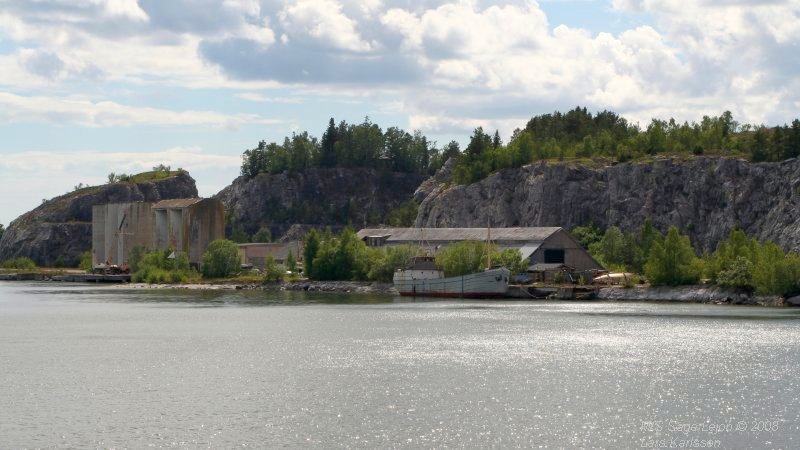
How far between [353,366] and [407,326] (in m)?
26.0

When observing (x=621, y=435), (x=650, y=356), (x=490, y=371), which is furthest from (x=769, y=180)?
(x=621, y=435)

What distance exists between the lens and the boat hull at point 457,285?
132m

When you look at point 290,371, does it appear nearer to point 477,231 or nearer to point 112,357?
point 112,357

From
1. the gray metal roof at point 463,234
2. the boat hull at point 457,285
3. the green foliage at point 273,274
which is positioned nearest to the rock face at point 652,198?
the gray metal roof at point 463,234

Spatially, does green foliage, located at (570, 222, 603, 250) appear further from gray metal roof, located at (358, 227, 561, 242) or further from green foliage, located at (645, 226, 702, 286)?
green foliage, located at (645, 226, 702, 286)

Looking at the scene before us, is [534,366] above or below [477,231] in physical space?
below

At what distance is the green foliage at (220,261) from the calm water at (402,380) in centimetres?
7280

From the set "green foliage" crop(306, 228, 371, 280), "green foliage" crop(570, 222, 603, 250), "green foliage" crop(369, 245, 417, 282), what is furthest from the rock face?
"green foliage" crop(369, 245, 417, 282)

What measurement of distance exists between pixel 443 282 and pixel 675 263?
2986cm

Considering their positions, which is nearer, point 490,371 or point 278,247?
point 490,371

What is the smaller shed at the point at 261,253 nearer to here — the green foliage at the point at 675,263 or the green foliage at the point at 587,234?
the green foliage at the point at 587,234

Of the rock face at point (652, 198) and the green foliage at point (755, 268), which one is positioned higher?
the rock face at point (652, 198)

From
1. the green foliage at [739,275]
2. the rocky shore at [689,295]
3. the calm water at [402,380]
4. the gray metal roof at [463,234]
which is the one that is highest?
the gray metal roof at [463,234]

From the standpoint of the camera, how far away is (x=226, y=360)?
63781 mm
